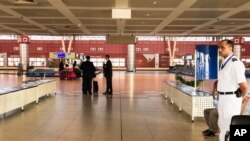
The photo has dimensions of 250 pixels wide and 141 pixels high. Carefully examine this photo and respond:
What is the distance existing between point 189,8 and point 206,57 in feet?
35.8

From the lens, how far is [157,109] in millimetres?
10664

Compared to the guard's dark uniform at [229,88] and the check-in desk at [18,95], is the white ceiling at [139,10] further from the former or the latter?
the guard's dark uniform at [229,88]

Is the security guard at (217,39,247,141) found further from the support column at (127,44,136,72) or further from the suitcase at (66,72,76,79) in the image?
the support column at (127,44,136,72)

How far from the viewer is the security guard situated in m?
4.41

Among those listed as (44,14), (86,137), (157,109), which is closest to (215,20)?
(44,14)

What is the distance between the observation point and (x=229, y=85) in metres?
4.51

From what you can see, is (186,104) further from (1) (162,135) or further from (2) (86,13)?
(2) (86,13)

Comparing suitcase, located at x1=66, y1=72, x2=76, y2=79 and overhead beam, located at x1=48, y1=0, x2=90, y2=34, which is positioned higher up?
overhead beam, located at x1=48, y1=0, x2=90, y2=34

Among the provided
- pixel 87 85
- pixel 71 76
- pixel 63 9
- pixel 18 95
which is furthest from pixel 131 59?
pixel 18 95

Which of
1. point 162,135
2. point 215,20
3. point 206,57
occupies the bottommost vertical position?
point 162,135

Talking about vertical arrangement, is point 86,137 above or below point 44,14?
below

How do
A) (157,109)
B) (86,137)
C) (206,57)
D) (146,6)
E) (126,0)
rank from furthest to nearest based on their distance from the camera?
(146,6) < (126,0) < (157,109) < (206,57) < (86,137)

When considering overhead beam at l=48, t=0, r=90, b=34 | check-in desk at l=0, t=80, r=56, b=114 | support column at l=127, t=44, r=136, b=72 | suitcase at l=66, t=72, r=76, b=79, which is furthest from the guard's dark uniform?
support column at l=127, t=44, r=136, b=72

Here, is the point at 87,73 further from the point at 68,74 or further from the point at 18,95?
the point at 68,74
